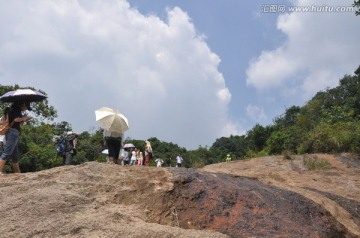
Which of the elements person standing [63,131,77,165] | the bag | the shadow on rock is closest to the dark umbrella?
the bag

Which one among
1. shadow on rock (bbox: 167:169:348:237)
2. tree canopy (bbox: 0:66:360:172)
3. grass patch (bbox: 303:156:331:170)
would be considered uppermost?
tree canopy (bbox: 0:66:360:172)

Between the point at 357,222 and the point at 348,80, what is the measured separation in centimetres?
3856

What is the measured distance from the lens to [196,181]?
496 cm

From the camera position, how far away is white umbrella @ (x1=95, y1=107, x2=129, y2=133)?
328 inches

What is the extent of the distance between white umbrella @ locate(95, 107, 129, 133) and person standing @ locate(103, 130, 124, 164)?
0.10m

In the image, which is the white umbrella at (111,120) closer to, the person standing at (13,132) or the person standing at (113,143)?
the person standing at (113,143)

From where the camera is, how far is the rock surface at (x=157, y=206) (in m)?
3.84

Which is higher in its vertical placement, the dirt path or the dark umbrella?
the dark umbrella

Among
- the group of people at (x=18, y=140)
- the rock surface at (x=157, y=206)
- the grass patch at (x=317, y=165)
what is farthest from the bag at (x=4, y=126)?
the grass patch at (x=317, y=165)

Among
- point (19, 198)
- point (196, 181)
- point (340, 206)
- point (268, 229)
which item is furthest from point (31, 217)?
point (340, 206)

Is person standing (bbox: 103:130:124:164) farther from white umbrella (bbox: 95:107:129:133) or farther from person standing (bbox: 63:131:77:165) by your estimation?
person standing (bbox: 63:131:77:165)

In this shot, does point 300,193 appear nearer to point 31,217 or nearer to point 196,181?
point 196,181

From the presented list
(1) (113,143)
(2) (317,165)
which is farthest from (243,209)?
(2) (317,165)

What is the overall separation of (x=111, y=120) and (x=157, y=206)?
4.16m
